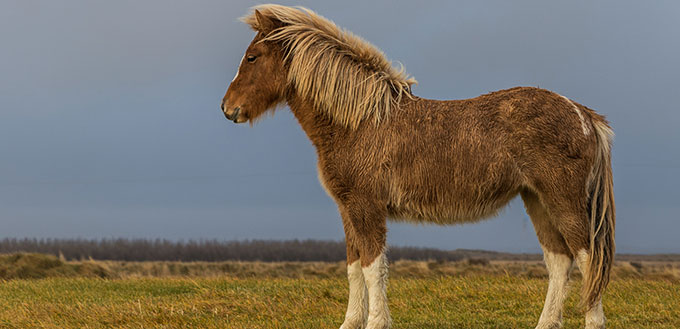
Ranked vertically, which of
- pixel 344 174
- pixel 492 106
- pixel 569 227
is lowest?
pixel 569 227

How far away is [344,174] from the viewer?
6465 millimetres

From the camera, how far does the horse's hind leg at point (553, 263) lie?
22.7 ft

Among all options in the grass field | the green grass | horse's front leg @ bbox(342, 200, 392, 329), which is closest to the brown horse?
horse's front leg @ bbox(342, 200, 392, 329)

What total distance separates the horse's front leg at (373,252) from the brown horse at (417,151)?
0.01 metres

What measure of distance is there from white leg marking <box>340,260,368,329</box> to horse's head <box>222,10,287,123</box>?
2032mm

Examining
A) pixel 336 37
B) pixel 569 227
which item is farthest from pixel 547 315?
pixel 336 37

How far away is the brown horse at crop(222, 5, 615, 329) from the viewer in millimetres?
6449

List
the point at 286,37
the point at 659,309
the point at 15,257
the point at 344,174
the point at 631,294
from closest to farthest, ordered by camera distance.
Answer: the point at 344,174 < the point at 286,37 < the point at 659,309 < the point at 631,294 < the point at 15,257

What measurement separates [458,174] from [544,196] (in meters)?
0.99

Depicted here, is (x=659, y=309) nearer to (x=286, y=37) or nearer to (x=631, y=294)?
(x=631, y=294)

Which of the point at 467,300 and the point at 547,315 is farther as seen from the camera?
the point at 467,300

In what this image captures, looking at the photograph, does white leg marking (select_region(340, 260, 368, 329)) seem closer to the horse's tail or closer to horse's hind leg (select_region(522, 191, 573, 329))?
horse's hind leg (select_region(522, 191, 573, 329))

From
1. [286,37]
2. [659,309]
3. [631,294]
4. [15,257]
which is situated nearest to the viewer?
[286,37]

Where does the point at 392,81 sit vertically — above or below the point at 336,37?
below
